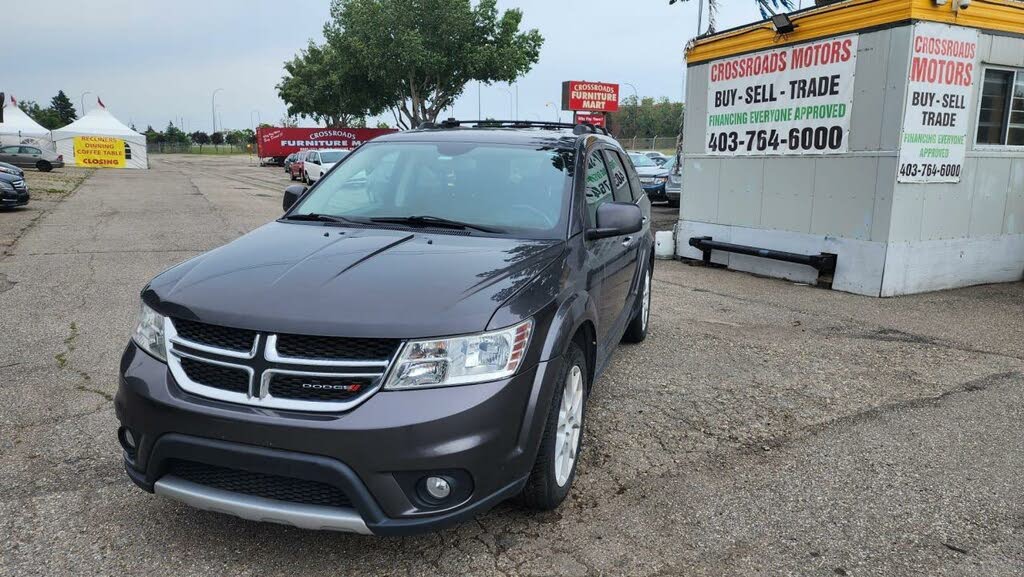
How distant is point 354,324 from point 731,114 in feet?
28.1

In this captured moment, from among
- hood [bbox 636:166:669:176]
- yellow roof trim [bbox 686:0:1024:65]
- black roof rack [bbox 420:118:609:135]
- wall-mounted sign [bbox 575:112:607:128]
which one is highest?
wall-mounted sign [bbox 575:112:607:128]

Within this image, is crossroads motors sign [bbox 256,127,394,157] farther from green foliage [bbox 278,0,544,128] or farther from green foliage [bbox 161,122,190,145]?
green foliage [bbox 161,122,190,145]

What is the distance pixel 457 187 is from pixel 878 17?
6.36m

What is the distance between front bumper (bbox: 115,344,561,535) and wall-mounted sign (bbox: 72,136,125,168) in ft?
158

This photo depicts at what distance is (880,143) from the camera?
790 centimetres

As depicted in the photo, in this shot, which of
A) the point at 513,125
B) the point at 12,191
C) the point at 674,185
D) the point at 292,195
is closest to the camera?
the point at 292,195

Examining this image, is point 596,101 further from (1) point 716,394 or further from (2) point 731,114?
(1) point 716,394

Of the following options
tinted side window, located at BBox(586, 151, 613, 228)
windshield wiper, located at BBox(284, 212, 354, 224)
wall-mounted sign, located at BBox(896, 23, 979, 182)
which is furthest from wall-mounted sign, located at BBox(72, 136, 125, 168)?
tinted side window, located at BBox(586, 151, 613, 228)

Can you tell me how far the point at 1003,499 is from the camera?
3418 mm

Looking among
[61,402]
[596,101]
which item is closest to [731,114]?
[61,402]

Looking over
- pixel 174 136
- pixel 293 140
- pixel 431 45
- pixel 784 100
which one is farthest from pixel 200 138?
pixel 784 100

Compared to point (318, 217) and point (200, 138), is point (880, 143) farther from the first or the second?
point (200, 138)

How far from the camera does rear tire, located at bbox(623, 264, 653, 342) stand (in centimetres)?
564

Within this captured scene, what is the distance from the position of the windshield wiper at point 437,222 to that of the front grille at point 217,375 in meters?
1.31
